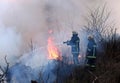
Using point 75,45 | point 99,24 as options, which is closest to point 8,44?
point 75,45

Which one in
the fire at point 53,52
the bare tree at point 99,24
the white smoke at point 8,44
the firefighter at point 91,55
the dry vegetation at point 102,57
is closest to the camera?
the dry vegetation at point 102,57

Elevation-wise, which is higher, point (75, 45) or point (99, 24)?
point (99, 24)

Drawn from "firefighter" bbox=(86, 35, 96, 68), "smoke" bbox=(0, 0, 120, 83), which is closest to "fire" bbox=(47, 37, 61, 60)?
"smoke" bbox=(0, 0, 120, 83)

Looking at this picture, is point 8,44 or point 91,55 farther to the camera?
point 8,44

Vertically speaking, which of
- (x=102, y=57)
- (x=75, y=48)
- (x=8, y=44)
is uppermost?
(x=8, y=44)

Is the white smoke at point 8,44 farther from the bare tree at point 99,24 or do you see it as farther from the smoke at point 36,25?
the bare tree at point 99,24

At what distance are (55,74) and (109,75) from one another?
2.38 meters

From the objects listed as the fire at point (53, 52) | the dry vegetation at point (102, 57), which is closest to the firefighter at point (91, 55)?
the dry vegetation at point (102, 57)

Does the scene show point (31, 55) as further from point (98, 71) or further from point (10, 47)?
point (98, 71)

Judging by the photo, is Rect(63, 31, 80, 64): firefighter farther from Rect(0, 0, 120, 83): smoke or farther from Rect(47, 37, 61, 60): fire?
Rect(0, 0, 120, 83): smoke

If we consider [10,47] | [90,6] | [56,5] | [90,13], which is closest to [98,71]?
[10,47]

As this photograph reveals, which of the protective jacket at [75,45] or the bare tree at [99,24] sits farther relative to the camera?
the bare tree at [99,24]

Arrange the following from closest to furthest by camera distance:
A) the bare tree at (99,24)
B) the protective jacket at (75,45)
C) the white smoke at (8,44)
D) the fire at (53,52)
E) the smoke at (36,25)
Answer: the protective jacket at (75,45)
the fire at (53,52)
the smoke at (36,25)
the white smoke at (8,44)
the bare tree at (99,24)

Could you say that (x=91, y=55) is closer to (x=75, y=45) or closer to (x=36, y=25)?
(x=75, y=45)
